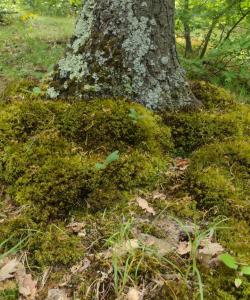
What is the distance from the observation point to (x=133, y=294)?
189 cm

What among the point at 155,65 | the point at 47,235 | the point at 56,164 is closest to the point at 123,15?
the point at 155,65

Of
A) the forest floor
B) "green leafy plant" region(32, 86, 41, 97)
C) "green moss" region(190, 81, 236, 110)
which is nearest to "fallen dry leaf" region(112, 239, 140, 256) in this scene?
the forest floor

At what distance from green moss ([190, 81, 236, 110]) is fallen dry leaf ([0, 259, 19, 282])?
8.68 ft

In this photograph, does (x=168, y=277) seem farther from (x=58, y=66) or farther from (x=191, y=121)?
(x=58, y=66)

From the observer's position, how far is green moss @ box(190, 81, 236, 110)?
12.8 feet

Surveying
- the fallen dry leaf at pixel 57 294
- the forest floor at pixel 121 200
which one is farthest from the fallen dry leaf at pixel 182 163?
the fallen dry leaf at pixel 57 294

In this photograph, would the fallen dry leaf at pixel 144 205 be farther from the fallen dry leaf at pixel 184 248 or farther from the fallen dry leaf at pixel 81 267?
the fallen dry leaf at pixel 81 267

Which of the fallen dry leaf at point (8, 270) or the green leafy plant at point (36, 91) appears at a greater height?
the green leafy plant at point (36, 91)

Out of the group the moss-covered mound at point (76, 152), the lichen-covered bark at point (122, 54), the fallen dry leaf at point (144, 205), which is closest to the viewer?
the fallen dry leaf at point (144, 205)

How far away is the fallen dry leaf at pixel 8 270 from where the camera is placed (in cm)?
207

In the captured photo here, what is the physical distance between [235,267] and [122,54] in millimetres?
2271

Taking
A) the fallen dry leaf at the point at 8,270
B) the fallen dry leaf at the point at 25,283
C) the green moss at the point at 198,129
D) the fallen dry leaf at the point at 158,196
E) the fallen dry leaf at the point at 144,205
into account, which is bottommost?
the fallen dry leaf at the point at 25,283

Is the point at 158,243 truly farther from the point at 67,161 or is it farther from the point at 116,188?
the point at 67,161

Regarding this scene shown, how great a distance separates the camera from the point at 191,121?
11.3 feet
